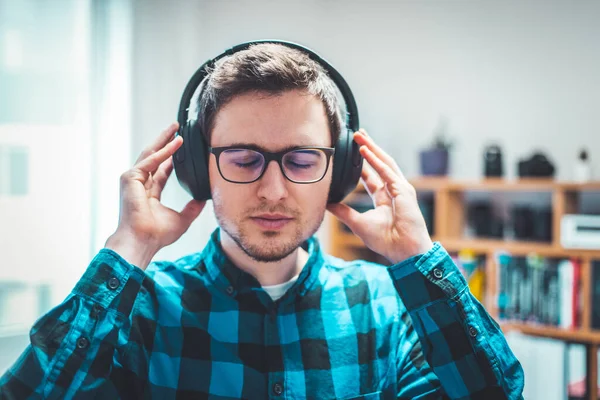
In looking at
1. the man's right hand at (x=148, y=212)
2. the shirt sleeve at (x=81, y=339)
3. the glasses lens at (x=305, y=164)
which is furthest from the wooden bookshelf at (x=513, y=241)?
the shirt sleeve at (x=81, y=339)

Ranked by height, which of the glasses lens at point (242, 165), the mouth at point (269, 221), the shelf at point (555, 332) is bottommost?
the shelf at point (555, 332)

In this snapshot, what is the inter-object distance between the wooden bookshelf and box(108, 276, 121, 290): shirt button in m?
1.99

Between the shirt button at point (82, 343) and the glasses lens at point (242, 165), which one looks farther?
the glasses lens at point (242, 165)

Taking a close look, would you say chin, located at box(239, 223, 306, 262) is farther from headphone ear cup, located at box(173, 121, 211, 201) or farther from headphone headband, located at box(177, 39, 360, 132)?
headphone headband, located at box(177, 39, 360, 132)

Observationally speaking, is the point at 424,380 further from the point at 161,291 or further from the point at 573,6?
the point at 573,6

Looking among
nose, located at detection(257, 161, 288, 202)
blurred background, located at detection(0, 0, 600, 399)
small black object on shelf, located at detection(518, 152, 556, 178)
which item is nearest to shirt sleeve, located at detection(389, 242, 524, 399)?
nose, located at detection(257, 161, 288, 202)

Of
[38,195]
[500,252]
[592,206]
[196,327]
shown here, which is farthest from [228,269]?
[592,206]

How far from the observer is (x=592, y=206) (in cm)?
251

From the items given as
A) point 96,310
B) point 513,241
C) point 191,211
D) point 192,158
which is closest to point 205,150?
point 192,158

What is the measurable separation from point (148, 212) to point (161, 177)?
11cm

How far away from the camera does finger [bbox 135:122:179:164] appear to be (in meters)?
1.00

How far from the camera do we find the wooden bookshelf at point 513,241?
7.27 ft

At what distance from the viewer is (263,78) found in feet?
3.16

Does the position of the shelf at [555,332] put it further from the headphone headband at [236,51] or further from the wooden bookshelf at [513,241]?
the headphone headband at [236,51]
